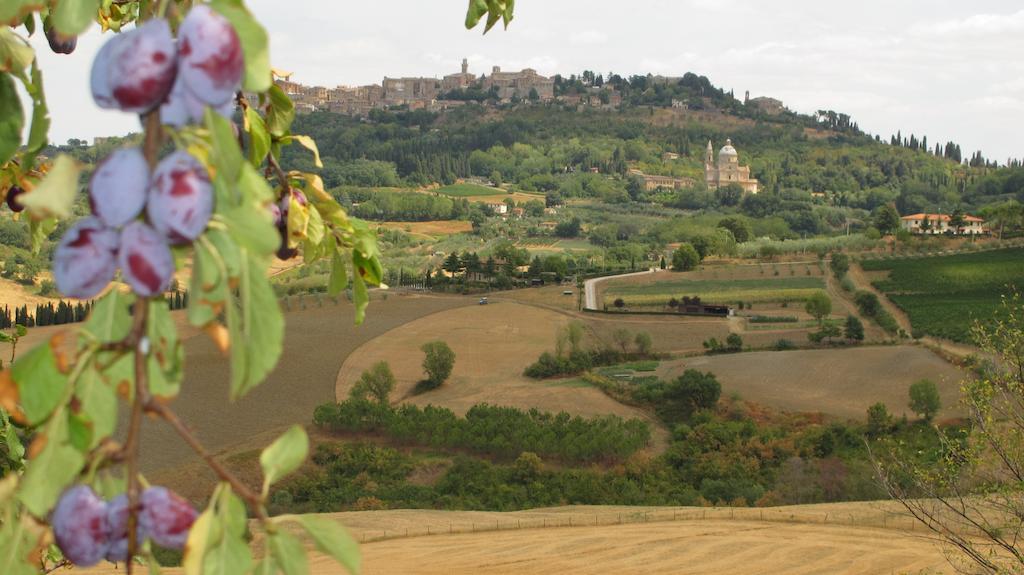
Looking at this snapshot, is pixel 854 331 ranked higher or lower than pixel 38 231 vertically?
lower

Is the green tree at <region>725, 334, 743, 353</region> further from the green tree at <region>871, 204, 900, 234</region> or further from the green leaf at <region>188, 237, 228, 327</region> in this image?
the green leaf at <region>188, 237, 228, 327</region>

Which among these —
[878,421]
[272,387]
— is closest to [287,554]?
[878,421]

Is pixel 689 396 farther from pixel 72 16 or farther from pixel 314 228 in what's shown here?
pixel 72 16

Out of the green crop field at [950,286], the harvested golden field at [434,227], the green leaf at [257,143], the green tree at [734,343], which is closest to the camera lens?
the green leaf at [257,143]

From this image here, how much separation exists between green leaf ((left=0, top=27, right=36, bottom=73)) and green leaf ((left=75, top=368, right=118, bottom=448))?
0.33 meters

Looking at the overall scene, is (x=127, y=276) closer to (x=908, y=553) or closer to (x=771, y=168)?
(x=908, y=553)

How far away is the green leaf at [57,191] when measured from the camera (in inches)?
17.4

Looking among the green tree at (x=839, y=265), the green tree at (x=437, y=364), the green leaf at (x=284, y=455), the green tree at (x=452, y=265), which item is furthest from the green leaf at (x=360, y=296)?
the green tree at (x=452, y=265)

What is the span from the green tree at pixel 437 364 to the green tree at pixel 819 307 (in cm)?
1092

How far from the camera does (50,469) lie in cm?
51

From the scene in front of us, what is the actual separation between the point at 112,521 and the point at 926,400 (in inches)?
763

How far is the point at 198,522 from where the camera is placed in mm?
499

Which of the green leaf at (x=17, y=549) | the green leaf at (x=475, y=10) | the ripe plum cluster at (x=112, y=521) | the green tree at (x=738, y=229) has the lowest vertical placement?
the green tree at (x=738, y=229)

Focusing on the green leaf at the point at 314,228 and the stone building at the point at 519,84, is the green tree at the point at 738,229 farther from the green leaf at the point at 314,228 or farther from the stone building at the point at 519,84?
the stone building at the point at 519,84
